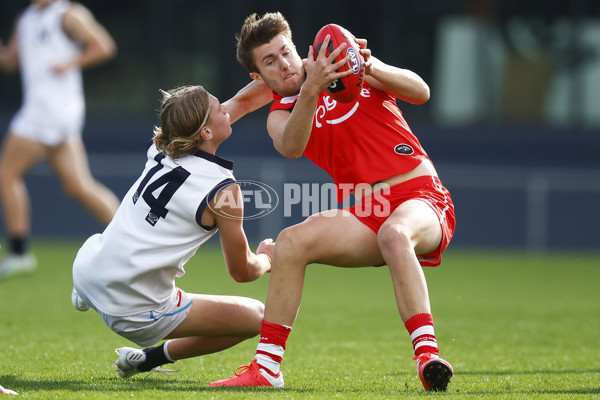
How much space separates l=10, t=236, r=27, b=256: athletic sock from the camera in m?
7.64

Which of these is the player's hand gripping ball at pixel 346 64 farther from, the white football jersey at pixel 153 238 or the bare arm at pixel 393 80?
the white football jersey at pixel 153 238

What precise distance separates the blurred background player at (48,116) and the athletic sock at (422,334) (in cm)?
453

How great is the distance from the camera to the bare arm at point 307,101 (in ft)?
11.4

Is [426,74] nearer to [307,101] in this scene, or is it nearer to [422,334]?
[307,101]

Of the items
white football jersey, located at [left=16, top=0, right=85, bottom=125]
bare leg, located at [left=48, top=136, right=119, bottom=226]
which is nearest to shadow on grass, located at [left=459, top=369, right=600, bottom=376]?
bare leg, located at [left=48, top=136, right=119, bottom=226]

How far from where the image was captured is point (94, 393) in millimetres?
3307

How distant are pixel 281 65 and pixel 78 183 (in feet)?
13.5

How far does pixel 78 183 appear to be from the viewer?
762 centimetres

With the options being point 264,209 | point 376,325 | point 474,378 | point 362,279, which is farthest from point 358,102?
point 264,209

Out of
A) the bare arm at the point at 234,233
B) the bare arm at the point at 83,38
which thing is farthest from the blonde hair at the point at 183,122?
the bare arm at the point at 83,38

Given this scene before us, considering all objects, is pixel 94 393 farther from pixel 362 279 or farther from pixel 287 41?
pixel 362 279

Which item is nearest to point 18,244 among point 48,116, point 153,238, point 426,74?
point 48,116

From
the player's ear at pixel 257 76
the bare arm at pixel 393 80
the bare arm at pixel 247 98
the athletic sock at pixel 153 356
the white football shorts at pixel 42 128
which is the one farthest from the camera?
the white football shorts at pixel 42 128

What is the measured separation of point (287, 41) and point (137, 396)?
1653mm
